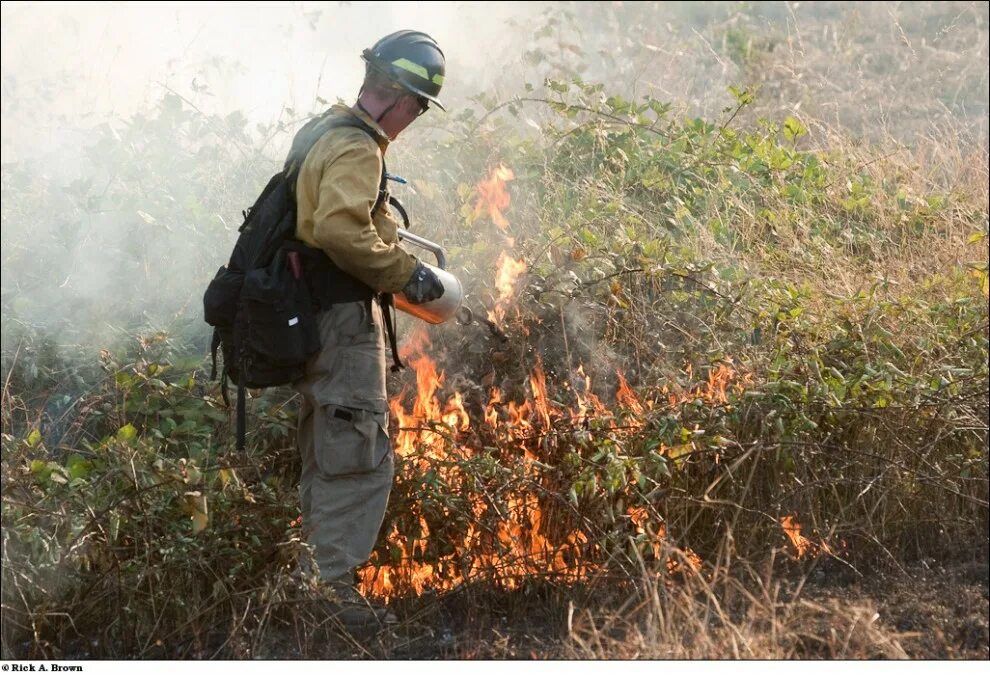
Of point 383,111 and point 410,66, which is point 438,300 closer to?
point 383,111

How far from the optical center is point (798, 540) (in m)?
4.41

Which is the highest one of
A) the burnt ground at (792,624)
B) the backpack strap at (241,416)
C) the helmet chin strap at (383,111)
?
the helmet chin strap at (383,111)

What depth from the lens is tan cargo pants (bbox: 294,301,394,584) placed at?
393 centimetres

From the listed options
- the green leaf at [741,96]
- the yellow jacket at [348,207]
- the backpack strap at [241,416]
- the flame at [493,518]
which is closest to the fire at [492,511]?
the flame at [493,518]

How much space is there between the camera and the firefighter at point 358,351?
3.87 m

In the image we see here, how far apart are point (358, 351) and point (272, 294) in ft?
1.24

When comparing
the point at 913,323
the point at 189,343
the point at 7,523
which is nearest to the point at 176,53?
the point at 189,343

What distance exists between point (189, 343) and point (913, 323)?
3.18m

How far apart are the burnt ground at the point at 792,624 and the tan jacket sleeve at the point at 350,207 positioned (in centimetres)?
124

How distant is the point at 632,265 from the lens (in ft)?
17.3

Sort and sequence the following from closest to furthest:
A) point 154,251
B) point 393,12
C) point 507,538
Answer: point 507,538 < point 154,251 < point 393,12

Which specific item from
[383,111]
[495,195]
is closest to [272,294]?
[383,111]

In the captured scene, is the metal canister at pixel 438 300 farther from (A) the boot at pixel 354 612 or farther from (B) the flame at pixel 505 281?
(A) the boot at pixel 354 612

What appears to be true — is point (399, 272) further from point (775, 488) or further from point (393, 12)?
point (393, 12)
